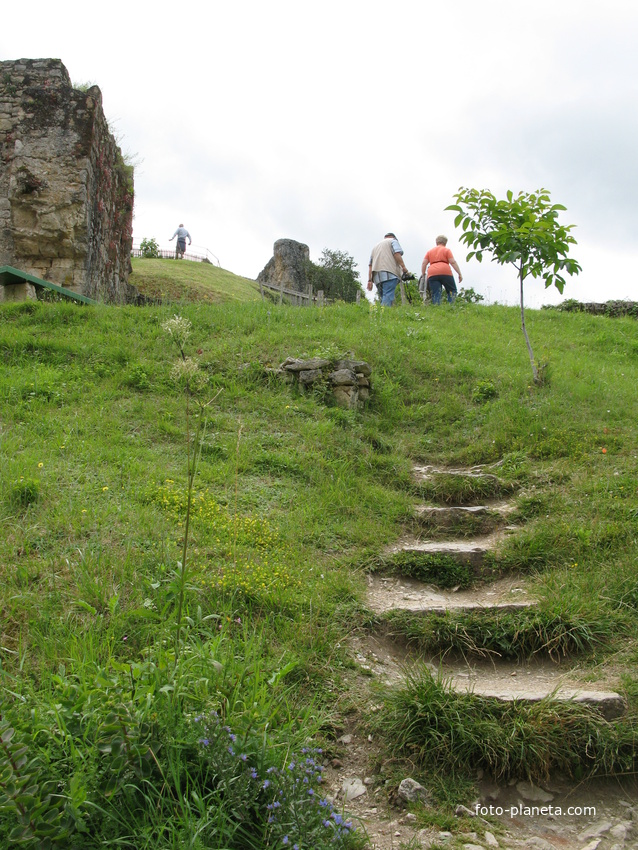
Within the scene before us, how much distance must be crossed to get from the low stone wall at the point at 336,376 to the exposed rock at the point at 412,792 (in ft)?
18.5

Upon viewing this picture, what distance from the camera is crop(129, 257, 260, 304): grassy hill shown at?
1875cm

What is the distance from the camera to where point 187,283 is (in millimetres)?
20016

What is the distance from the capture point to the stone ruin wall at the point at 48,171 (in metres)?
12.0

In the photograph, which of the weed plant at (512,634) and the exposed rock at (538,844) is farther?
the weed plant at (512,634)

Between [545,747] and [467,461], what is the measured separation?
4548 millimetres

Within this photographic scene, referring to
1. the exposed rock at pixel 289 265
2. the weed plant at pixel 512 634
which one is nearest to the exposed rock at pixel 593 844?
the weed plant at pixel 512 634

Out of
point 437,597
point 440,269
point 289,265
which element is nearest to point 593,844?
point 437,597

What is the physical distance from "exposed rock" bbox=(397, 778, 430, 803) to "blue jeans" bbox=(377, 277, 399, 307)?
37.8 feet

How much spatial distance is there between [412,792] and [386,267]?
11654 millimetres

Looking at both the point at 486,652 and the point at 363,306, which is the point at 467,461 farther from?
the point at 363,306

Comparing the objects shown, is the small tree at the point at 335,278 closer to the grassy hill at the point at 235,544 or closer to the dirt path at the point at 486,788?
the grassy hill at the point at 235,544

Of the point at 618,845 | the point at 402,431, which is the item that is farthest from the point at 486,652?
the point at 402,431

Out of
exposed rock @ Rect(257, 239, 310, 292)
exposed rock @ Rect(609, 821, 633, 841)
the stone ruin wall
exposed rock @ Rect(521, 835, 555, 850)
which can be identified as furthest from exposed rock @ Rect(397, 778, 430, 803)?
exposed rock @ Rect(257, 239, 310, 292)

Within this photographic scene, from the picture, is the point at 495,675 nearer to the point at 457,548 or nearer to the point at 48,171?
the point at 457,548
